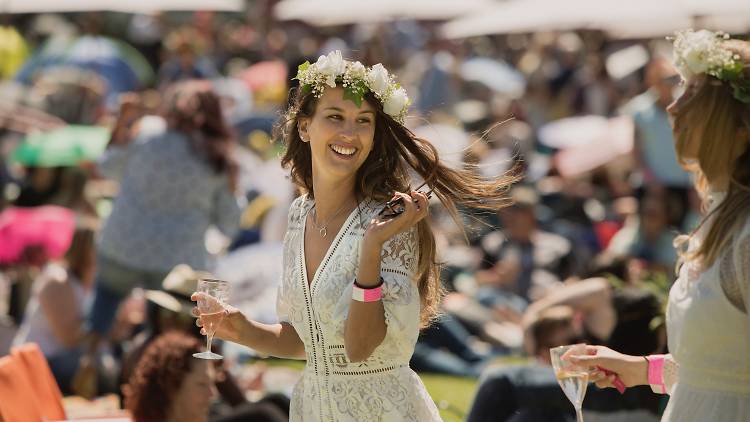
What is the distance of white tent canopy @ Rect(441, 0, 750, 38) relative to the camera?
50.1 feet

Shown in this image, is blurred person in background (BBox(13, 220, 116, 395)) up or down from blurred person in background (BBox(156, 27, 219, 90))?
down

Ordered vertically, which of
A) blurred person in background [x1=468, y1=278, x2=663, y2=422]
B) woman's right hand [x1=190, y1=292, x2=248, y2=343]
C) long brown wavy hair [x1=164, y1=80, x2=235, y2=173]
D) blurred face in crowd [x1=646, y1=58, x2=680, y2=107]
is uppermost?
blurred face in crowd [x1=646, y1=58, x2=680, y2=107]

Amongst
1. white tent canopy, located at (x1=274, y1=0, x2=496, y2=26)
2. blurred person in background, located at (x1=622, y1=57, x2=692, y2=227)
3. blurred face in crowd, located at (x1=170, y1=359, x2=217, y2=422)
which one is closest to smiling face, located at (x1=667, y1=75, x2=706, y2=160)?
blurred face in crowd, located at (x1=170, y1=359, x2=217, y2=422)

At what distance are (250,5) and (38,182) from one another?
15870 millimetres

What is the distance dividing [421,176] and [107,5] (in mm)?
14940

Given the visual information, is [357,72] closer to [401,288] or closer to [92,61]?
[401,288]

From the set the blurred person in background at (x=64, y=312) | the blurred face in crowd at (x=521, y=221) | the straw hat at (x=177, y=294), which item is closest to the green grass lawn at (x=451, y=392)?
the straw hat at (x=177, y=294)

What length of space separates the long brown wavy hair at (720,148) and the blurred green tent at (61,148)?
7.73 meters

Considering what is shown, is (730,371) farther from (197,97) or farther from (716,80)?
(197,97)

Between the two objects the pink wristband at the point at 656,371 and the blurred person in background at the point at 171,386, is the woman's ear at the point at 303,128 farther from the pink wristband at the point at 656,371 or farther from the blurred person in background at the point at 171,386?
the blurred person in background at the point at 171,386

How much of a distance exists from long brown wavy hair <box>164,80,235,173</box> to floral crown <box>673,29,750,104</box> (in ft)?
13.9

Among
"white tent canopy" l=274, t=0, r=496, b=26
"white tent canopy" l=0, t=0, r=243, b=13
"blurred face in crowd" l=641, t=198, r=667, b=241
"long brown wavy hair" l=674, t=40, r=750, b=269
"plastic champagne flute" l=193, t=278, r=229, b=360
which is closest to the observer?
"long brown wavy hair" l=674, t=40, r=750, b=269

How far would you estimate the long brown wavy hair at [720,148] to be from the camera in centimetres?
343

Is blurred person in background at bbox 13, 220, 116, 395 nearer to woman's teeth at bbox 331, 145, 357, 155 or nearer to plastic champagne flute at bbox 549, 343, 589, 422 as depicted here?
woman's teeth at bbox 331, 145, 357, 155
